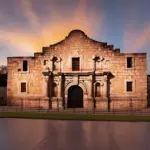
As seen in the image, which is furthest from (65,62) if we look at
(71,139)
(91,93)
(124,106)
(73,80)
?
(71,139)

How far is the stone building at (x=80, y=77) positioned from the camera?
28062 millimetres

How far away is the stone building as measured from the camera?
28.1 metres

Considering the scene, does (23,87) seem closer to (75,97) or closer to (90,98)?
(75,97)

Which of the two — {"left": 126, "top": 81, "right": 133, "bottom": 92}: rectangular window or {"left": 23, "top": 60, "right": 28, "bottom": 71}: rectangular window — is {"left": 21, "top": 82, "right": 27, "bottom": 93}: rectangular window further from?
{"left": 126, "top": 81, "right": 133, "bottom": 92}: rectangular window

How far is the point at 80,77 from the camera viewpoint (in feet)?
94.9

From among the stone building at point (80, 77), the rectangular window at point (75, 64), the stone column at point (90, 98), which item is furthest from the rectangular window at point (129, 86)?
the rectangular window at point (75, 64)

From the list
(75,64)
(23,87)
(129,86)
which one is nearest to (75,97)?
(75,64)

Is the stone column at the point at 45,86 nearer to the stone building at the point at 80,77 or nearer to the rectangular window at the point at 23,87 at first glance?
the stone building at the point at 80,77

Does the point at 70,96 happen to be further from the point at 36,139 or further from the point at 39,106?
the point at 36,139

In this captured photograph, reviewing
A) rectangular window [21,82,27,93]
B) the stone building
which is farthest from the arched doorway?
rectangular window [21,82,27,93]

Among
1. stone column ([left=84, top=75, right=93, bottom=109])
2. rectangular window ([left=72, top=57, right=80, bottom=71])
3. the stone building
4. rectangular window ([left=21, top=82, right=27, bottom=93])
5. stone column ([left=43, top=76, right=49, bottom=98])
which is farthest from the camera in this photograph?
rectangular window ([left=21, top=82, right=27, bottom=93])

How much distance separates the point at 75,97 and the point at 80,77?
2201mm

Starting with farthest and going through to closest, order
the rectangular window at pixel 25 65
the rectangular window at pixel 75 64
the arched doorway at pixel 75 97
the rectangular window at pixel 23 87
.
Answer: the rectangular window at pixel 25 65 < the rectangular window at pixel 23 87 < the rectangular window at pixel 75 64 < the arched doorway at pixel 75 97

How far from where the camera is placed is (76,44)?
2939 centimetres
